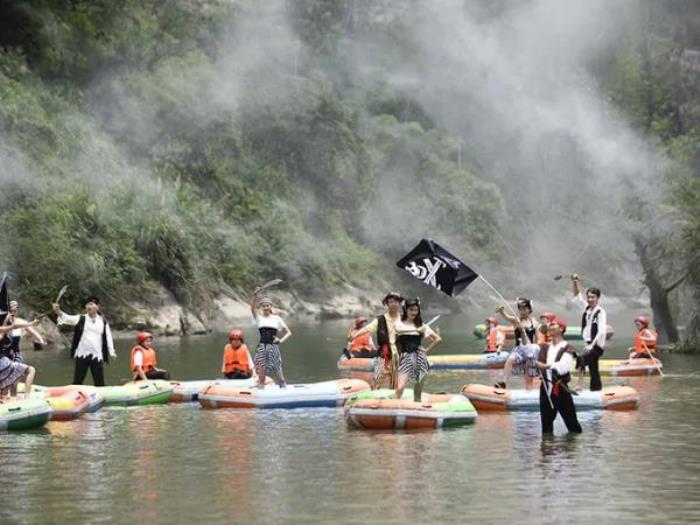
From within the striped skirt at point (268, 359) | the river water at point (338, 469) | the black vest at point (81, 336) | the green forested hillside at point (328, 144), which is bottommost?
the river water at point (338, 469)

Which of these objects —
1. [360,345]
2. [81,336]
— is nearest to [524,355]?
[81,336]

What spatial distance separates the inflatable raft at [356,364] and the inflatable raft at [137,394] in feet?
29.7

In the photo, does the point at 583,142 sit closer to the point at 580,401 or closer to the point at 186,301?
the point at 186,301

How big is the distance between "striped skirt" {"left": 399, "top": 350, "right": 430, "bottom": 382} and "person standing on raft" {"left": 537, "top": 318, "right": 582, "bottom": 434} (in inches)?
A: 80.4

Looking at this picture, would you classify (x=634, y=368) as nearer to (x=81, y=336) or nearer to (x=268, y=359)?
(x=268, y=359)

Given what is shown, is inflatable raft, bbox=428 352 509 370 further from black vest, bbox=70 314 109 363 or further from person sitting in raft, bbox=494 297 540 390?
black vest, bbox=70 314 109 363

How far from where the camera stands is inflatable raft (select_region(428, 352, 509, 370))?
116ft

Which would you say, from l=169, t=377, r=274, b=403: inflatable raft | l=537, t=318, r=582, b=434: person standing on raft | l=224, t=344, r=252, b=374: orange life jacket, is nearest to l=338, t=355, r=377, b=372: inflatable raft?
l=224, t=344, r=252, b=374: orange life jacket

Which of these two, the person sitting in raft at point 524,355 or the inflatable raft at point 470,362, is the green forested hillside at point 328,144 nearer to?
the inflatable raft at point 470,362

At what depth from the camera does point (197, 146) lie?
2857 inches

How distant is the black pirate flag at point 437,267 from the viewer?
2305cm

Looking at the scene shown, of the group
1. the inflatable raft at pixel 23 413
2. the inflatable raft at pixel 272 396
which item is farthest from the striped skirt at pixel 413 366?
the inflatable raft at pixel 23 413

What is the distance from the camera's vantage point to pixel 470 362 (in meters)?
35.9

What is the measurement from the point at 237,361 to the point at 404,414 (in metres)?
6.76
